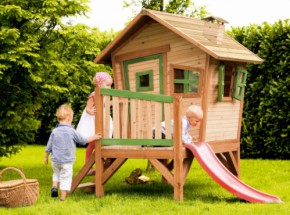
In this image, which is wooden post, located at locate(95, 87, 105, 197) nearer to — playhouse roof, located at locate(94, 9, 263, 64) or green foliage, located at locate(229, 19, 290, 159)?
playhouse roof, located at locate(94, 9, 263, 64)

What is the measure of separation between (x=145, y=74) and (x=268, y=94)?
4380mm

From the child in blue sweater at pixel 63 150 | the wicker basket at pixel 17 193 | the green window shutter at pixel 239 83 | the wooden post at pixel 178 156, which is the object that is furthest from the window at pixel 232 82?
the wicker basket at pixel 17 193

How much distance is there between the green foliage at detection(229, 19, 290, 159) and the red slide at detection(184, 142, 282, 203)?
→ 16.9ft

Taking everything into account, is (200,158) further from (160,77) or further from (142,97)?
(160,77)

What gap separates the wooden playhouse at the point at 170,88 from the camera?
7602 mm

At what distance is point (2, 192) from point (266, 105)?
7508 millimetres

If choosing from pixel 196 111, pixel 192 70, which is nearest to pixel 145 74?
pixel 192 70

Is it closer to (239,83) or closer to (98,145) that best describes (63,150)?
(98,145)

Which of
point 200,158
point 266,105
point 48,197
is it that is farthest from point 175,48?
point 266,105

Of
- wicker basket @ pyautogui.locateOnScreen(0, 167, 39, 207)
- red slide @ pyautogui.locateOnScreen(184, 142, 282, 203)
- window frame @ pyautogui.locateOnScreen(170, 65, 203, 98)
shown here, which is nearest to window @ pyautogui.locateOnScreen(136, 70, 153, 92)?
window frame @ pyautogui.locateOnScreen(170, 65, 203, 98)

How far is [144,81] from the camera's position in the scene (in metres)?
9.46

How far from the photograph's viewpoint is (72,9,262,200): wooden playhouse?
7602 millimetres

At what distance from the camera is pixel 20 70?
1097 centimetres

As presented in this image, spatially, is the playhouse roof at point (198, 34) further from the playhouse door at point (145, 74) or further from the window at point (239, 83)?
the playhouse door at point (145, 74)
